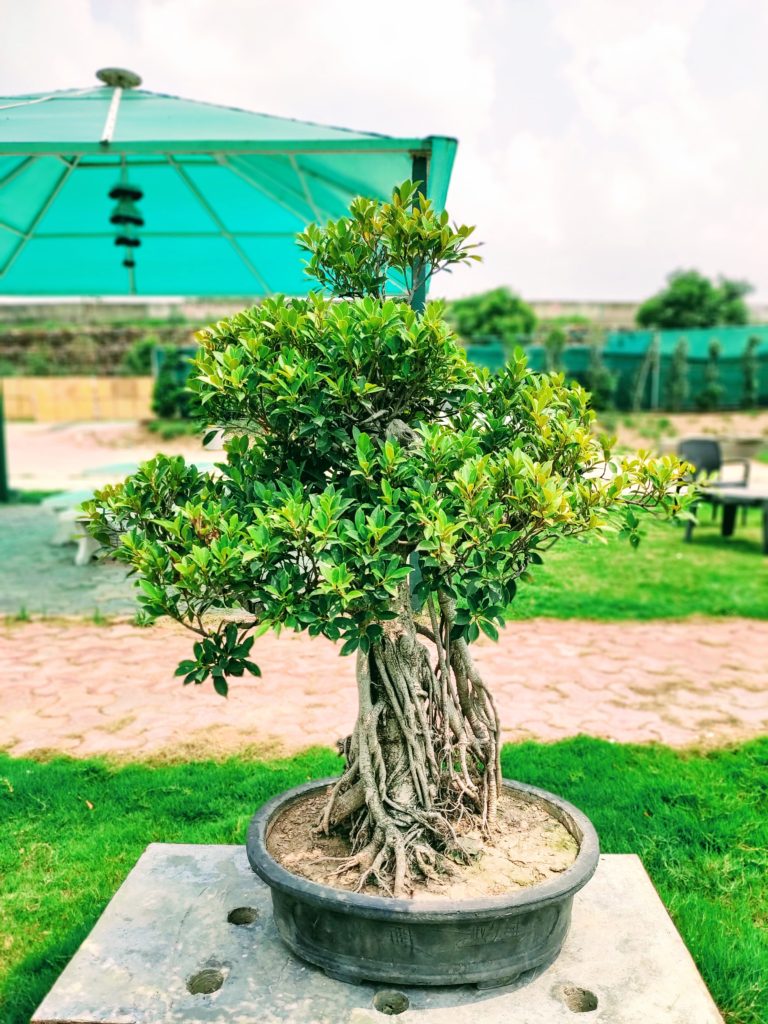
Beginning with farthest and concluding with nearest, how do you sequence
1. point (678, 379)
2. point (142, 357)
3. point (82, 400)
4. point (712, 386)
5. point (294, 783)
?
1. point (142, 357)
2. point (82, 400)
3. point (712, 386)
4. point (678, 379)
5. point (294, 783)

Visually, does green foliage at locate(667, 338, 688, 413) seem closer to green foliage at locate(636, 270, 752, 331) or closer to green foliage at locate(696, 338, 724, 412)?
green foliage at locate(696, 338, 724, 412)

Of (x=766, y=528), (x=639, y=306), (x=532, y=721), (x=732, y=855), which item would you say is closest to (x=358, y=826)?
(x=732, y=855)

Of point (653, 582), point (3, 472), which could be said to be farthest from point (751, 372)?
point (3, 472)

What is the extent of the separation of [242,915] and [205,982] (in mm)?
306

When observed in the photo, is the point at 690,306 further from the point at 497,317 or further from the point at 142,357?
the point at 142,357

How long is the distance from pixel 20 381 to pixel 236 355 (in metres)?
25.2

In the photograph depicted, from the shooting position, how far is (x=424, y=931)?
201 centimetres

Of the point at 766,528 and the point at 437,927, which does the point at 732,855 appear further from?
the point at 766,528

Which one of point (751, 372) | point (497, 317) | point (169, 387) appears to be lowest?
point (169, 387)

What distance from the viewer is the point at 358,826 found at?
2438 mm

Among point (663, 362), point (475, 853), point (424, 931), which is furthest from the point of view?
point (663, 362)

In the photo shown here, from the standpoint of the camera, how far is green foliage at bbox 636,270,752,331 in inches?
1030

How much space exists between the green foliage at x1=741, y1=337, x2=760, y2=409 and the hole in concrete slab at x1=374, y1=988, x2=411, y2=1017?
66.7 ft

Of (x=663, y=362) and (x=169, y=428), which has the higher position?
(x=663, y=362)
